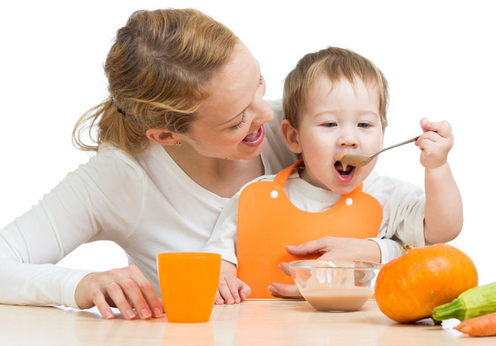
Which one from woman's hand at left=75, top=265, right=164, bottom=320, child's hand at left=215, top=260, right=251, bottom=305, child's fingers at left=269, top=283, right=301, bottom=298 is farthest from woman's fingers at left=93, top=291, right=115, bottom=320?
child's fingers at left=269, top=283, right=301, bottom=298

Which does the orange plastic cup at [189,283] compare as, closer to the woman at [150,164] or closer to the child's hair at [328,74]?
the woman at [150,164]

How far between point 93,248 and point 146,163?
57.9 inches

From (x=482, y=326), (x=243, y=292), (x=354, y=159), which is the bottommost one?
(x=243, y=292)

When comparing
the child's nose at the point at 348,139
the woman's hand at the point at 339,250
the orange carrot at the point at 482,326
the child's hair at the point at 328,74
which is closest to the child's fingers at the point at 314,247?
the woman's hand at the point at 339,250

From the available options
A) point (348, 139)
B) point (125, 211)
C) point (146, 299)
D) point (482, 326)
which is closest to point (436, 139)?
point (348, 139)

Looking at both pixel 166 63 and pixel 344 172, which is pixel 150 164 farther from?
pixel 344 172

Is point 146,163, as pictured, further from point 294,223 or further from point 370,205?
point 370,205

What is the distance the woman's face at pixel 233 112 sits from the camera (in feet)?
4.43

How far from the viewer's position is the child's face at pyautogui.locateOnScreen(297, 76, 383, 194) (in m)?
1.52

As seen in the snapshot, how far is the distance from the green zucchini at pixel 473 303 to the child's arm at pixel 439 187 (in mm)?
508

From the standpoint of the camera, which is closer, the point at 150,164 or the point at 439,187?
the point at 439,187

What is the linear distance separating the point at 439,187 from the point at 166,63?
69 centimetres

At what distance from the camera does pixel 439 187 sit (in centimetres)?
140

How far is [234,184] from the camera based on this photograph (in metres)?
1.74
